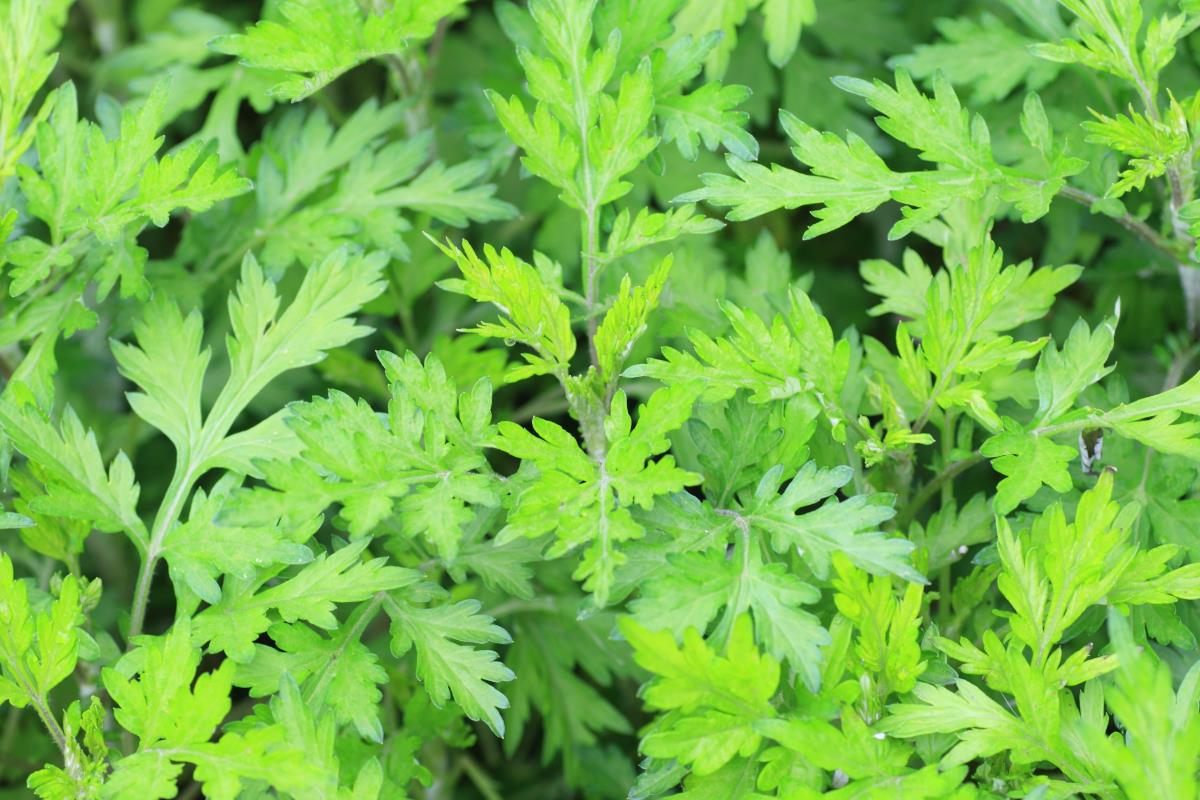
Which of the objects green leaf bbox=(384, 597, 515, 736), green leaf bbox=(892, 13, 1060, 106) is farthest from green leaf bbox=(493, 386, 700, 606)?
green leaf bbox=(892, 13, 1060, 106)

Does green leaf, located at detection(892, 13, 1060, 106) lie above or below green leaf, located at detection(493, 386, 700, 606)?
above

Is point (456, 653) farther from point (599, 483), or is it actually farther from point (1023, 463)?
point (1023, 463)

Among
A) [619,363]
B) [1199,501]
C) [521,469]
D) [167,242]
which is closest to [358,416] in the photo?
[521,469]

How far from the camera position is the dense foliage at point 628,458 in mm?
1156

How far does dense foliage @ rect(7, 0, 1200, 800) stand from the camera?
116cm

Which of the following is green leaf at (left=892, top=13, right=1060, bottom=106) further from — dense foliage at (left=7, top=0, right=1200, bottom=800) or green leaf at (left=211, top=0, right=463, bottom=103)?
green leaf at (left=211, top=0, right=463, bottom=103)

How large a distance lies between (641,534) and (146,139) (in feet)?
2.76

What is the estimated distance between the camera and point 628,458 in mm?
1197

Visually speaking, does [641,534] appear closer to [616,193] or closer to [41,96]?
[616,193]

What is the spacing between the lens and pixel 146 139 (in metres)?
1.43

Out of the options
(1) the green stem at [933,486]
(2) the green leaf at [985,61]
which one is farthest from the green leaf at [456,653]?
(2) the green leaf at [985,61]

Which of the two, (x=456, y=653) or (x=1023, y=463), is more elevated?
(x=1023, y=463)

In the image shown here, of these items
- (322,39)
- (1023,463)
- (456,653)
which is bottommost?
(456,653)

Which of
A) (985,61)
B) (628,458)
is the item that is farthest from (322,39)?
(985,61)
